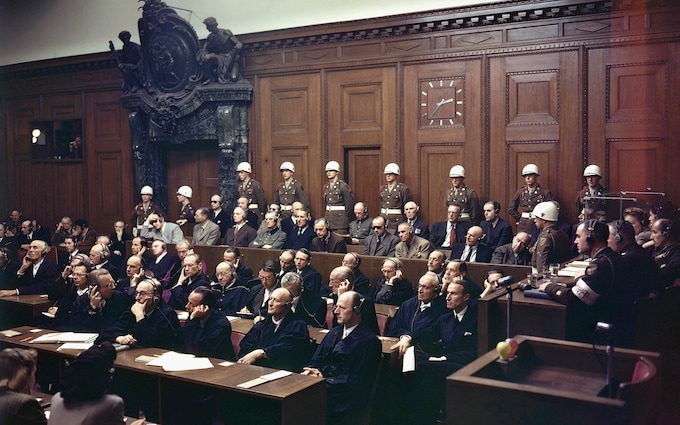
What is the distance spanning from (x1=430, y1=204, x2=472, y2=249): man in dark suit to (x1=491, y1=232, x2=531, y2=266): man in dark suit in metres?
1.31

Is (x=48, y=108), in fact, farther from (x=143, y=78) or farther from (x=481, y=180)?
(x=481, y=180)

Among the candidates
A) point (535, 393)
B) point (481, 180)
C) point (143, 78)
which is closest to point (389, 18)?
point (481, 180)

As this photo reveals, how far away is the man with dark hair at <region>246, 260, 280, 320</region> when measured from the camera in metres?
7.57

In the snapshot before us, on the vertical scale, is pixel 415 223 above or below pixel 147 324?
above

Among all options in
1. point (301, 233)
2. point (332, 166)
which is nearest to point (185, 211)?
point (332, 166)

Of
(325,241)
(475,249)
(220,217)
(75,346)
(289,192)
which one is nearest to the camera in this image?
(75,346)

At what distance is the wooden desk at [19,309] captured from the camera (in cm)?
820

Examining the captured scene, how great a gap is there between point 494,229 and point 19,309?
5984 mm

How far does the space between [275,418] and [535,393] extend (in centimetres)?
232

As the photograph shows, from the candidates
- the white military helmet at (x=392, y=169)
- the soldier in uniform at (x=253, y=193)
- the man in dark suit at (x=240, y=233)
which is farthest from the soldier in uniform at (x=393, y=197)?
the soldier in uniform at (x=253, y=193)

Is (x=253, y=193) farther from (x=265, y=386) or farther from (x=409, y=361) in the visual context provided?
(x=265, y=386)

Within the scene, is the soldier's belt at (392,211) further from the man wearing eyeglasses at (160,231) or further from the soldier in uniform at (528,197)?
the man wearing eyeglasses at (160,231)

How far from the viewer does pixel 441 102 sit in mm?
11328

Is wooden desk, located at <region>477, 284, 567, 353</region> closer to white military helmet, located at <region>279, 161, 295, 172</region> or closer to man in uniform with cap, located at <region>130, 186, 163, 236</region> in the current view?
white military helmet, located at <region>279, 161, 295, 172</region>
